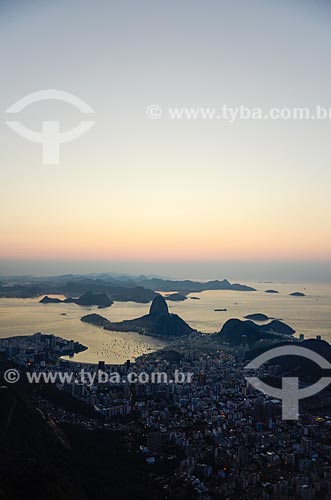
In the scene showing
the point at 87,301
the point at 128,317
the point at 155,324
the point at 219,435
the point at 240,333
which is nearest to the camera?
the point at 219,435

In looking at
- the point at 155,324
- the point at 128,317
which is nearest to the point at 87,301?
the point at 128,317

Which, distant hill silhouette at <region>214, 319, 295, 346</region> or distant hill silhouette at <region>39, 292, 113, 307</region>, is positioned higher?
distant hill silhouette at <region>39, 292, 113, 307</region>

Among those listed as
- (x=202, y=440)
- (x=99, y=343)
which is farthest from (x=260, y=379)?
(x=99, y=343)

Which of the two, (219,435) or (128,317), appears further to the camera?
(128,317)

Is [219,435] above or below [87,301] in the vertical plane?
below

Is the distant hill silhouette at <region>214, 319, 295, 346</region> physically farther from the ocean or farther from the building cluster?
the building cluster

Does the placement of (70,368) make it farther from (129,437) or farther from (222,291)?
(222,291)

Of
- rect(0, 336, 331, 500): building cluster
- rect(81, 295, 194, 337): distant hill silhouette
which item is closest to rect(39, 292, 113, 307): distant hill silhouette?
rect(81, 295, 194, 337): distant hill silhouette

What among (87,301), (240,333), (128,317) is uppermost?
(87,301)

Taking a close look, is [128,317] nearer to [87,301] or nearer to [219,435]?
[87,301]

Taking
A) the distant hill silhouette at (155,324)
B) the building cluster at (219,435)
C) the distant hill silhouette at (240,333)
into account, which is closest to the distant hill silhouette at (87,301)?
the distant hill silhouette at (155,324)

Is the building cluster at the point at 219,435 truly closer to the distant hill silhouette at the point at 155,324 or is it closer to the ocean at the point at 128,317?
the ocean at the point at 128,317
